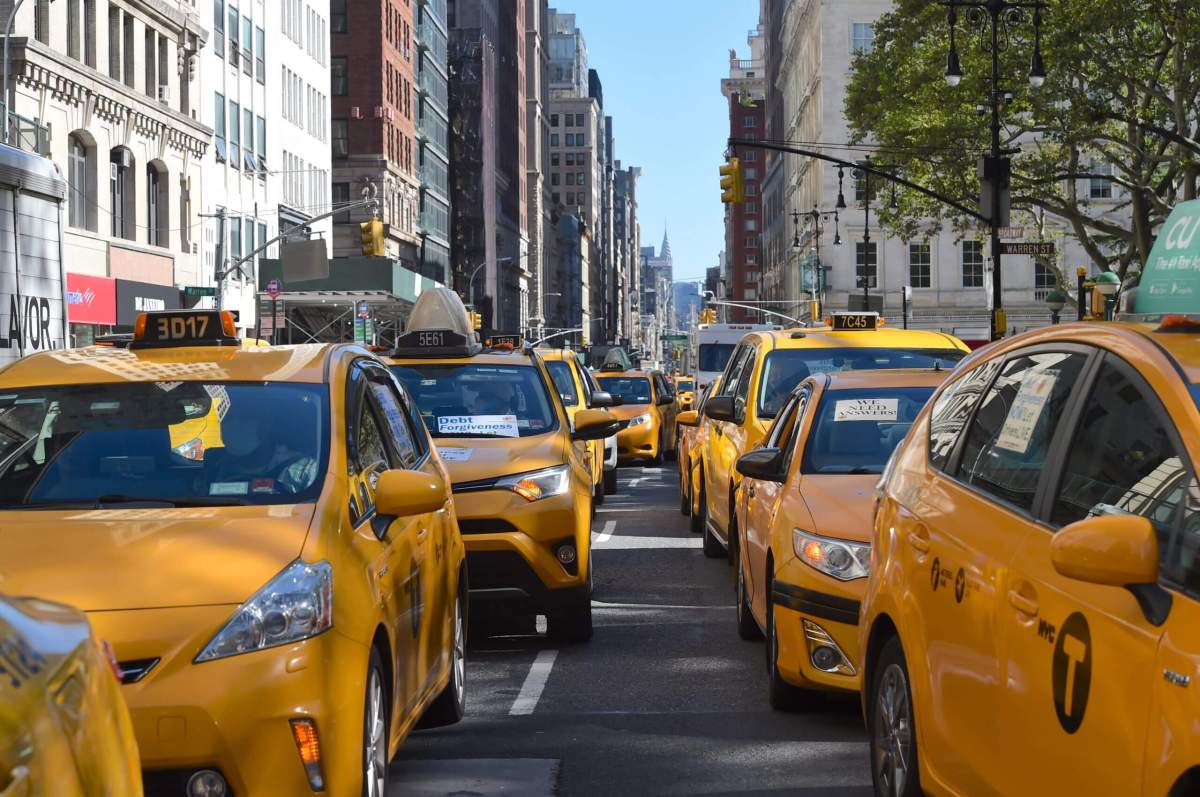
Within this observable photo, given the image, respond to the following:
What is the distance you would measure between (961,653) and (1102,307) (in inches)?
65.5

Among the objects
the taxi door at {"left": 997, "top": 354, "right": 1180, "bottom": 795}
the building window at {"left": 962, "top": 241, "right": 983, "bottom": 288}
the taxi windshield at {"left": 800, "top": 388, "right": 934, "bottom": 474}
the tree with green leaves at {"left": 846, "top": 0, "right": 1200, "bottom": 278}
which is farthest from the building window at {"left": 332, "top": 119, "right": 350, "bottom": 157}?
the taxi door at {"left": 997, "top": 354, "right": 1180, "bottom": 795}

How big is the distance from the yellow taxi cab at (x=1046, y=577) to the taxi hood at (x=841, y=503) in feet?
5.54

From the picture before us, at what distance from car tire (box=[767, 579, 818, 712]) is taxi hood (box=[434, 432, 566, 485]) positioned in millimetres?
2392

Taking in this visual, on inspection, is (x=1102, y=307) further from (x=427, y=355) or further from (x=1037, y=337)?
(x=427, y=355)

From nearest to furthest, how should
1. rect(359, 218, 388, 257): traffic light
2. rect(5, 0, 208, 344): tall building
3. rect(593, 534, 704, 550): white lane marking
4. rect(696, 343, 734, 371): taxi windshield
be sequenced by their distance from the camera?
rect(593, 534, 704, 550): white lane marking < rect(5, 0, 208, 344): tall building < rect(359, 218, 388, 257): traffic light < rect(696, 343, 734, 371): taxi windshield

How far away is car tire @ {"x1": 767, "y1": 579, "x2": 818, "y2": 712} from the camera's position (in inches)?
332

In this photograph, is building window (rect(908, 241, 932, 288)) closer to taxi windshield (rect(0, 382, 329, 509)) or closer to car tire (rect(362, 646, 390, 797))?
taxi windshield (rect(0, 382, 329, 509))

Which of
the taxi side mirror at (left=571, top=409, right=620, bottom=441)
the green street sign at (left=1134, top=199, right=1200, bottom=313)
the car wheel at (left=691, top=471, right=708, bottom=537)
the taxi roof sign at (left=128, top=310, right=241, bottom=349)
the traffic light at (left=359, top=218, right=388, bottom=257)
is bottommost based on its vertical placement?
the car wheel at (left=691, top=471, right=708, bottom=537)

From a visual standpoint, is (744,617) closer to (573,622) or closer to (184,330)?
(573,622)

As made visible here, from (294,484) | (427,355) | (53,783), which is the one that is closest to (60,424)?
(294,484)

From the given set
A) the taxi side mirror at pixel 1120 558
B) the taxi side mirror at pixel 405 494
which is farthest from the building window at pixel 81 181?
the taxi side mirror at pixel 1120 558

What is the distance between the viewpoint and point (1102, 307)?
243 inches

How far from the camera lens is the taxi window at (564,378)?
21.6 meters

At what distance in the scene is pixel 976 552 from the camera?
5.10 m
